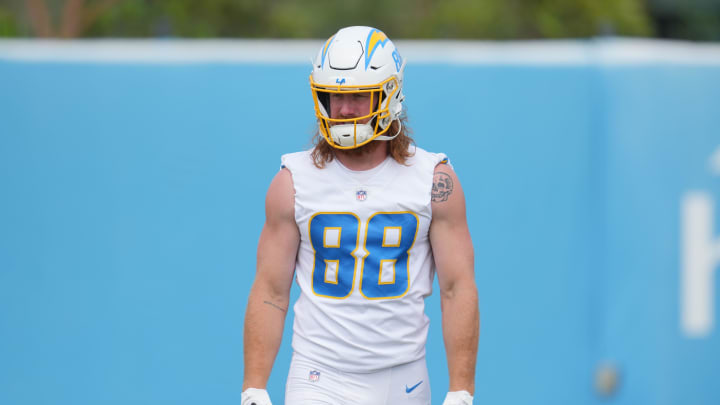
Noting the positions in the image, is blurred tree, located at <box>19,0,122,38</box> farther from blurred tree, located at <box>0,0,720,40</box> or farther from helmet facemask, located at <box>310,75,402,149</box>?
helmet facemask, located at <box>310,75,402,149</box>

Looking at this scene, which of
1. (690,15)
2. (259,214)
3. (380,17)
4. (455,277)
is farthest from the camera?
(690,15)

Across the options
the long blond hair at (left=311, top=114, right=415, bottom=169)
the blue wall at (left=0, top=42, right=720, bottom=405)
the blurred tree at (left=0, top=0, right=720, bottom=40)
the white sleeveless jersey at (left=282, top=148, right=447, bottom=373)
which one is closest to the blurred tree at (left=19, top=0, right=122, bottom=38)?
the blurred tree at (left=0, top=0, right=720, bottom=40)

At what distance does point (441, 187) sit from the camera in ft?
12.3

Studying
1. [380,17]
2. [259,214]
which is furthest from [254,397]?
[380,17]

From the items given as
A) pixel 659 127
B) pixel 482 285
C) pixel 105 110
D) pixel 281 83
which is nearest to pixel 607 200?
pixel 659 127

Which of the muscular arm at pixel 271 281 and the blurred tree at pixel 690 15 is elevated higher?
the blurred tree at pixel 690 15

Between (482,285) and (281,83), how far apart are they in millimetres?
1835

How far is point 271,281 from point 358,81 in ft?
2.94

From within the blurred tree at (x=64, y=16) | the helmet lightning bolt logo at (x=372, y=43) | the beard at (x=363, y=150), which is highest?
the blurred tree at (x=64, y=16)

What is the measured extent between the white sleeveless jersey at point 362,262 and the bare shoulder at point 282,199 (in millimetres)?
28

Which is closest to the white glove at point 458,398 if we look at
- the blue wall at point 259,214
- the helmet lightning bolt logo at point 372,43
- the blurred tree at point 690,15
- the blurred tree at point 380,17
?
the helmet lightning bolt logo at point 372,43

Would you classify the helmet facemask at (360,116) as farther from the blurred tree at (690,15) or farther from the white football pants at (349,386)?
the blurred tree at (690,15)

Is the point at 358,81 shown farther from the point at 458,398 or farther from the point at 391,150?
the point at 458,398

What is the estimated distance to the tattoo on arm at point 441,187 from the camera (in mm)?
3713
